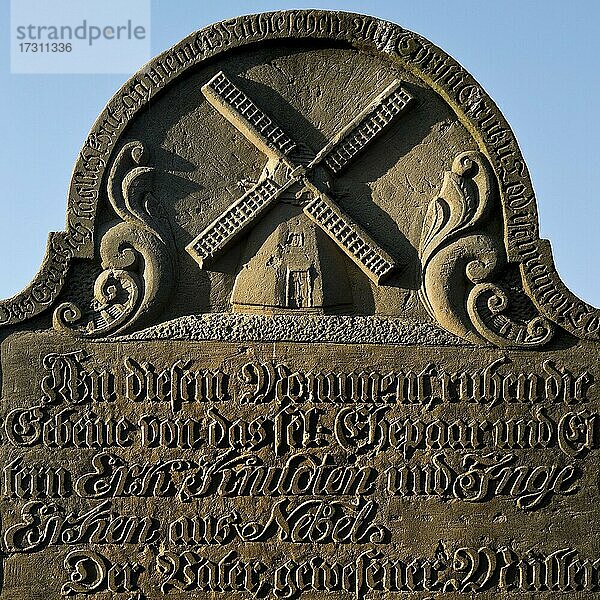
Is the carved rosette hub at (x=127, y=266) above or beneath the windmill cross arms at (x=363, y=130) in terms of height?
beneath

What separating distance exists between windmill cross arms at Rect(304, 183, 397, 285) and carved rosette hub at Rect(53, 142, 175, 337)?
1.04 meters

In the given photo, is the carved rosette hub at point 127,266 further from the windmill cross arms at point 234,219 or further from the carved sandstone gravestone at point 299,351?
the windmill cross arms at point 234,219

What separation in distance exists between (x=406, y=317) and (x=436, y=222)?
682 millimetres

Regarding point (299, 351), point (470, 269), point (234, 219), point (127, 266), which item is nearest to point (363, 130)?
point (234, 219)

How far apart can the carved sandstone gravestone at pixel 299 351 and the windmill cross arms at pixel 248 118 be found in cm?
1

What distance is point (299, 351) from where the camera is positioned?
5570mm

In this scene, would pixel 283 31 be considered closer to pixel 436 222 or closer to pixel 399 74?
pixel 399 74

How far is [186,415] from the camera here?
5520 millimetres

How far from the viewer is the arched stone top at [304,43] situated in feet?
18.2

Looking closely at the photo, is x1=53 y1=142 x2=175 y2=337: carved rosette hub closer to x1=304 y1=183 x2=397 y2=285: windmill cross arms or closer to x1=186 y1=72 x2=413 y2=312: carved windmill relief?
x1=186 y1=72 x2=413 y2=312: carved windmill relief

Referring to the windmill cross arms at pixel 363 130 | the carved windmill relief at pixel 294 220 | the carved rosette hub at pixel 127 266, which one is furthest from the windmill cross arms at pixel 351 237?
the carved rosette hub at pixel 127 266

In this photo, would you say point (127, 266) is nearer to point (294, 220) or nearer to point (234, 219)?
point (234, 219)

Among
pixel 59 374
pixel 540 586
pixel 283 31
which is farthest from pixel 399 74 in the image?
pixel 540 586

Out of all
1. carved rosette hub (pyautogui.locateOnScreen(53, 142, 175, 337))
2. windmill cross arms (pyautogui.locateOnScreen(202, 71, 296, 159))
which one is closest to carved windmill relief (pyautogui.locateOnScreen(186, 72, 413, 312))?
windmill cross arms (pyautogui.locateOnScreen(202, 71, 296, 159))
